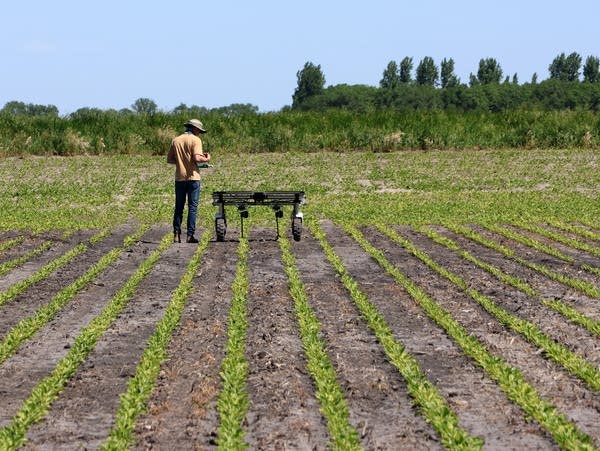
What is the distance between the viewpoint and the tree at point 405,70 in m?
142

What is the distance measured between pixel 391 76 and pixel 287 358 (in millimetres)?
137238

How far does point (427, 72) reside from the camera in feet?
467

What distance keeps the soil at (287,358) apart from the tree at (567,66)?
134305 millimetres

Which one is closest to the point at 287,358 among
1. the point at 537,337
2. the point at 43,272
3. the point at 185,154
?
the point at 537,337

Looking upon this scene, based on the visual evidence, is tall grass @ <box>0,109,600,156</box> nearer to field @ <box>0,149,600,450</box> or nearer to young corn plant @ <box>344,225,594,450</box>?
field @ <box>0,149,600,450</box>

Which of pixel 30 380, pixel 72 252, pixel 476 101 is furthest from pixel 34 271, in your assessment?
pixel 476 101

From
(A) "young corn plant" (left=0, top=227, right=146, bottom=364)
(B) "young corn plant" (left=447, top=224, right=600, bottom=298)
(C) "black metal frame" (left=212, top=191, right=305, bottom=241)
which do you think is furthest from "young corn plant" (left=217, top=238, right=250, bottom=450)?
(C) "black metal frame" (left=212, top=191, right=305, bottom=241)

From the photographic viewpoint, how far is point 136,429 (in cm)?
598

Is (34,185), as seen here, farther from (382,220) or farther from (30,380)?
(30,380)

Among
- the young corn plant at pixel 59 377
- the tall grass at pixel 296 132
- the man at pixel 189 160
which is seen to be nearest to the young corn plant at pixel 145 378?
the young corn plant at pixel 59 377

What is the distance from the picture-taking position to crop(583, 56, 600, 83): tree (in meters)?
131

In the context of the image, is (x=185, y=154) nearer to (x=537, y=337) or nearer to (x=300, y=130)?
(x=537, y=337)

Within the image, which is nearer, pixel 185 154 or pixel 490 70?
pixel 185 154

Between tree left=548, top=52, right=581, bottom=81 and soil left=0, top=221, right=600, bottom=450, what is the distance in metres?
134
